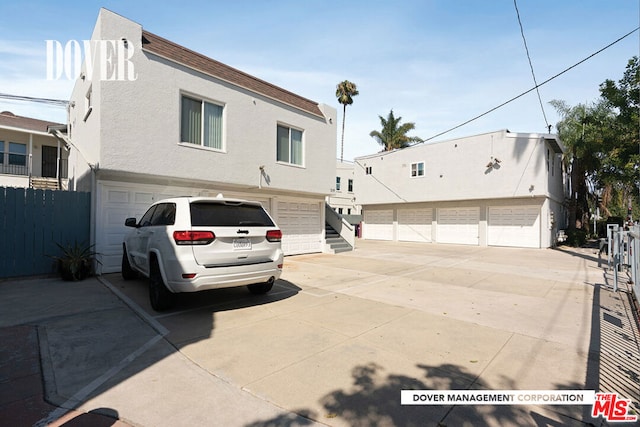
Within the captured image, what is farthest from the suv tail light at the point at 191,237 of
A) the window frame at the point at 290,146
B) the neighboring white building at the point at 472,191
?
the neighboring white building at the point at 472,191

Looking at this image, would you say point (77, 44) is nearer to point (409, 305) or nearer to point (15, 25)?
point (15, 25)

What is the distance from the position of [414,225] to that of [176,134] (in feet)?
59.7

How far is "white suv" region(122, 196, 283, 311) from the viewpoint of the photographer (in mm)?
4809

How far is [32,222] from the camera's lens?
26.2 ft

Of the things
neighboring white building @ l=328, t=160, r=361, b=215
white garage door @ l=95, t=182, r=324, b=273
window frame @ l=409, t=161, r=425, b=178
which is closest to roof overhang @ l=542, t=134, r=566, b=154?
window frame @ l=409, t=161, r=425, b=178

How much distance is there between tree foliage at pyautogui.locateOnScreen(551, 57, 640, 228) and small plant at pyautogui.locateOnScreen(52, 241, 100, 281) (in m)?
22.6

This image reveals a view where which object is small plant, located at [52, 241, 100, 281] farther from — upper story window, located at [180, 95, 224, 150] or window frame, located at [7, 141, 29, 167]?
window frame, located at [7, 141, 29, 167]

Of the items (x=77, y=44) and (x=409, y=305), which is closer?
(x=409, y=305)

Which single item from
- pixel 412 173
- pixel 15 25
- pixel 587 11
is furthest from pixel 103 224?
pixel 412 173

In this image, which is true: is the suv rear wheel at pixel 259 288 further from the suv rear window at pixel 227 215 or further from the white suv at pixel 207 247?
the suv rear window at pixel 227 215

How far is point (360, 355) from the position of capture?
3734 millimetres

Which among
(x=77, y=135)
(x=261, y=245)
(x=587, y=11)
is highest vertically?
(x=587, y=11)

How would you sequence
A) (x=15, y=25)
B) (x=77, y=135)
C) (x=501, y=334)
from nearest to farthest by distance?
(x=501, y=334) < (x=15, y=25) < (x=77, y=135)

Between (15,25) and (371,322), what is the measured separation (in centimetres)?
1365
